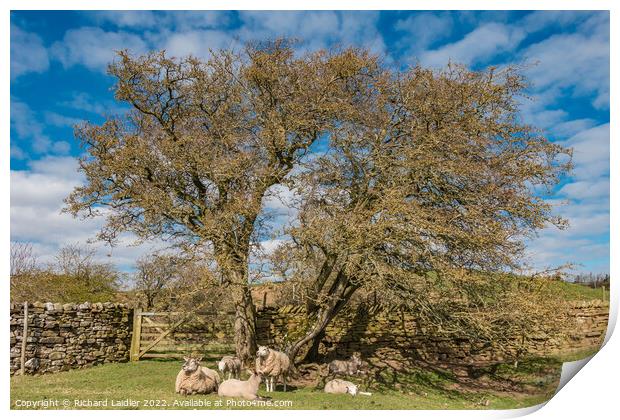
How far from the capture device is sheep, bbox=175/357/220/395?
38.3 ft

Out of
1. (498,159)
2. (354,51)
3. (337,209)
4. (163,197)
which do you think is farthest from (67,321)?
(498,159)

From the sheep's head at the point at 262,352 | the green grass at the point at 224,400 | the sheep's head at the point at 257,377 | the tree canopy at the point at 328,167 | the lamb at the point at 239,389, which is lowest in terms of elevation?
the green grass at the point at 224,400

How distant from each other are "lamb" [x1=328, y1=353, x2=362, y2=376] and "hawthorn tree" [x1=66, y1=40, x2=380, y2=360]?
8.31ft

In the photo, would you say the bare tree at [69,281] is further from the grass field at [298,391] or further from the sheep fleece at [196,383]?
the sheep fleece at [196,383]

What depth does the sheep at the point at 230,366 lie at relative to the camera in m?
13.8

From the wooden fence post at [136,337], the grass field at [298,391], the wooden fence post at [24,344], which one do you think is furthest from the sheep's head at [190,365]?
the wooden fence post at [136,337]

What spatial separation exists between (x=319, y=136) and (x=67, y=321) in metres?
9.97

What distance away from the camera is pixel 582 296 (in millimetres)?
12570

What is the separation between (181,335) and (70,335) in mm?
3753

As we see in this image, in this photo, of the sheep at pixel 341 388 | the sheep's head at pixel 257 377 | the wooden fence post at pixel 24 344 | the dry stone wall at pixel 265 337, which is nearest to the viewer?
the sheep's head at pixel 257 377

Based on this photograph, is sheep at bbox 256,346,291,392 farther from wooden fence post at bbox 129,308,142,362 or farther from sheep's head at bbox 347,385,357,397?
wooden fence post at bbox 129,308,142,362

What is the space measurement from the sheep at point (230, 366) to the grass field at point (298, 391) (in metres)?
1.34

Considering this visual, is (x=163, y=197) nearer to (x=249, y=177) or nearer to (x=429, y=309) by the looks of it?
(x=249, y=177)

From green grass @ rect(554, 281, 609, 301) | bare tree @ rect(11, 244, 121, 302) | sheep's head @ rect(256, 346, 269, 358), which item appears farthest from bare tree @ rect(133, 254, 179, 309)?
green grass @ rect(554, 281, 609, 301)
